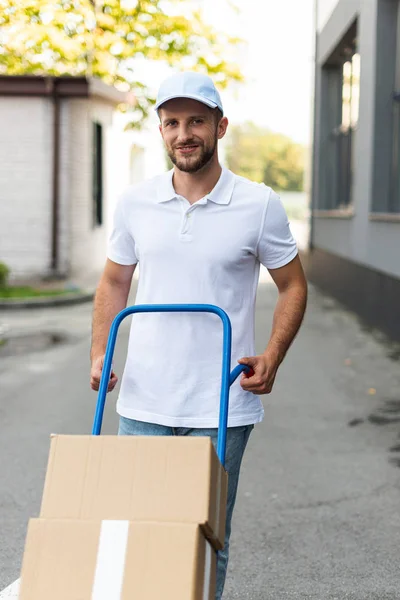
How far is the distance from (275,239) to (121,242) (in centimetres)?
51

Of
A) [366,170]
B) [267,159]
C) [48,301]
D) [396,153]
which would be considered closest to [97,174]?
[48,301]

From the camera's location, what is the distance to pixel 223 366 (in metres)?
2.68

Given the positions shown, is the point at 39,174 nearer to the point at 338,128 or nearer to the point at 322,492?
the point at 338,128

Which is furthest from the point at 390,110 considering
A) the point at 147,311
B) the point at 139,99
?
the point at 139,99

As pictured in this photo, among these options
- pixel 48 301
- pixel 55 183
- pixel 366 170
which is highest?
pixel 366 170

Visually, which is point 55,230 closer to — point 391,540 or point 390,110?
point 390,110

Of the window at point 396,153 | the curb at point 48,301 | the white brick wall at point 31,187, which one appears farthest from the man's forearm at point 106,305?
the white brick wall at point 31,187

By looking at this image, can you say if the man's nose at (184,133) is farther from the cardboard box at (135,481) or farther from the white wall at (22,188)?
the white wall at (22,188)

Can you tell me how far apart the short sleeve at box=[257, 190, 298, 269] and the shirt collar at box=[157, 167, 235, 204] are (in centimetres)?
13

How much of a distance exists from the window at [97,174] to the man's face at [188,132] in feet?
58.5

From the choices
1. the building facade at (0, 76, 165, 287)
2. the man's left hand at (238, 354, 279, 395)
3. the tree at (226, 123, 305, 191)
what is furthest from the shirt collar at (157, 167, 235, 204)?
the tree at (226, 123, 305, 191)

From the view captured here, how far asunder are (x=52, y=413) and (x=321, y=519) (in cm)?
294

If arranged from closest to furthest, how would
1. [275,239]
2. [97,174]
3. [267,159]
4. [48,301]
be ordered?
1. [275,239]
2. [48,301]
3. [97,174]
4. [267,159]

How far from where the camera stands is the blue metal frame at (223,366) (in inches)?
104
